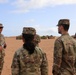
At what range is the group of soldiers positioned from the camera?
5949 millimetres

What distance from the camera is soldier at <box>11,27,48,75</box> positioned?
5.93m

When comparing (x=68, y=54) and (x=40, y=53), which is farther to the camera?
(x=68, y=54)

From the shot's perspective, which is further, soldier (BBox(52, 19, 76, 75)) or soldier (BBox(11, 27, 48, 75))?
soldier (BBox(52, 19, 76, 75))

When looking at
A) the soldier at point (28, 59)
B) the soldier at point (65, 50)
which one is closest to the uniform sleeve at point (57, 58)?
the soldier at point (65, 50)

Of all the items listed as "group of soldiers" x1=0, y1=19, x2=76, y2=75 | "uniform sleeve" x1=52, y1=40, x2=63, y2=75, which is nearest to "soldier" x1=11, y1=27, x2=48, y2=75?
"group of soldiers" x1=0, y1=19, x2=76, y2=75

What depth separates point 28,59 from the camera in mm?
6027

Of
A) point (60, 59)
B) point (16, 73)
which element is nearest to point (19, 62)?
point (16, 73)

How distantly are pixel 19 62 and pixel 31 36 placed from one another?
0.52 meters

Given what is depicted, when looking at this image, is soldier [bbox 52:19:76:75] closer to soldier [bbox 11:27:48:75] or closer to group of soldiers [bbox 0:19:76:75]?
group of soldiers [bbox 0:19:76:75]

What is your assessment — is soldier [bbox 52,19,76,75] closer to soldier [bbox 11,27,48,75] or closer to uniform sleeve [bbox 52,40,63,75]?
uniform sleeve [bbox 52,40,63,75]

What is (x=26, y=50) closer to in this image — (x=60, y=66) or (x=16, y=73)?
(x=16, y=73)

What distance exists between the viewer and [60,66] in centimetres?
694

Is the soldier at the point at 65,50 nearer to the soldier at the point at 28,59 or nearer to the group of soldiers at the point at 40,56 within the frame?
the group of soldiers at the point at 40,56

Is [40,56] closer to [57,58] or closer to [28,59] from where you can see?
[28,59]
